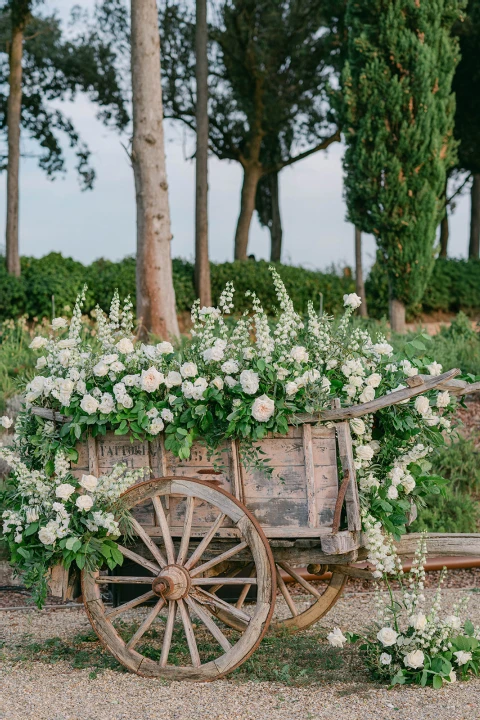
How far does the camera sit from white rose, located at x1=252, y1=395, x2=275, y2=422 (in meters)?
3.10

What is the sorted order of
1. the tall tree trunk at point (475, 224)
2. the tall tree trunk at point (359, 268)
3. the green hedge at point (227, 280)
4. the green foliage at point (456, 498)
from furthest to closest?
the tall tree trunk at point (475, 224) < the tall tree trunk at point (359, 268) < the green hedge at point (227, 280) < the green foliage at point (456, 498)

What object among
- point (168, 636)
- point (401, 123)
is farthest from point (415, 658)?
point (401, 123)

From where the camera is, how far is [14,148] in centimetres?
1245

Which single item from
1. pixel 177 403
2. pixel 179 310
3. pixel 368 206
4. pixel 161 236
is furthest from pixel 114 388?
pixel 179 310

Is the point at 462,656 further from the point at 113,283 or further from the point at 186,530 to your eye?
the point at 113,283

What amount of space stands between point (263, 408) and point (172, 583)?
2.76ft

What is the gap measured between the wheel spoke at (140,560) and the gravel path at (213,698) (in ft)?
1.50

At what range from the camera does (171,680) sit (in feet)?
10.8

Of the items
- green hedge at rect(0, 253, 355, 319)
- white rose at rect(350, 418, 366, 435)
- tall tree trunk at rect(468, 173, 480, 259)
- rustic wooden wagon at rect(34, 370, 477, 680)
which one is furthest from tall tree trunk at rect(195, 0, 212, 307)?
white rose at rect(350, 418, 366, 435)

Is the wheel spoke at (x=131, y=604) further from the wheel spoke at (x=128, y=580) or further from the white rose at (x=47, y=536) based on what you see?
the white rose at (x=47, y=536)

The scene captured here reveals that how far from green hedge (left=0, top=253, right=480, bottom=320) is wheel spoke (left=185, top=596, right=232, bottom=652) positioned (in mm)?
8339

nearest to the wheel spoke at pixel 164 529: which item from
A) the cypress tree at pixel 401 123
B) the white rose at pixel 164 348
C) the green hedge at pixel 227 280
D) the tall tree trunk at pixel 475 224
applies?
the white rose at pixel 164 348

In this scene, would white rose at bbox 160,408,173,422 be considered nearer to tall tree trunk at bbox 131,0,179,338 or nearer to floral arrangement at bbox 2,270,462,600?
floral arrangement at bbox 2,270,462,600

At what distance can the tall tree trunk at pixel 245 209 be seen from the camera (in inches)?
672
